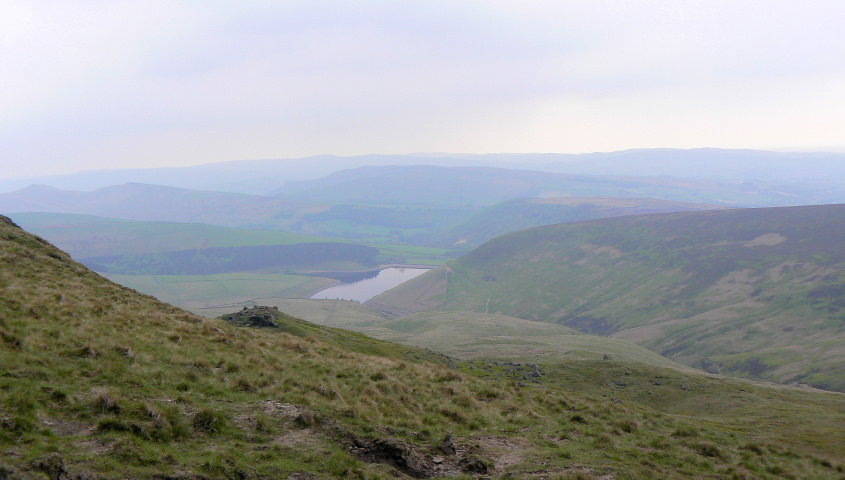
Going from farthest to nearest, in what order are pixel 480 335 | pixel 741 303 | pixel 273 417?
pixel 741 303
pixel 480 335
pixel 273 417

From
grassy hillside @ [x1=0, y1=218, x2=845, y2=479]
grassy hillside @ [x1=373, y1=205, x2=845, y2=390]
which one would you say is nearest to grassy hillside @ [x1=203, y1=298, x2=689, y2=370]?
grassy hillside @ [x1=373, y1=205, x2=845, y2=390]

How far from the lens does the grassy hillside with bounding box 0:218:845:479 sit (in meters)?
12.7

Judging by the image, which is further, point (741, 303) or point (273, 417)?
point (741, 303)

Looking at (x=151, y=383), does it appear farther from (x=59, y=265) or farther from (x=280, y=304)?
(x=280, y=304)

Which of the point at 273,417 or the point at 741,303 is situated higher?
the point at 273,417

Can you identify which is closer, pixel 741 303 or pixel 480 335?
pixel 480 335

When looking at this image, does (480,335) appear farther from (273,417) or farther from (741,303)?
(741,303)

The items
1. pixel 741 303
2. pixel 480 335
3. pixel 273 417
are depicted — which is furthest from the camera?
pixel 741 303

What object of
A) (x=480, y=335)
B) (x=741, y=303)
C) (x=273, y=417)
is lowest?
(x=741, y=303)

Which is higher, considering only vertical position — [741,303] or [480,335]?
[480,335]

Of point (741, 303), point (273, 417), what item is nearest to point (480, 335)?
point (273, 417)

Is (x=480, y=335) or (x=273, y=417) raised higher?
(x=273, y=417)

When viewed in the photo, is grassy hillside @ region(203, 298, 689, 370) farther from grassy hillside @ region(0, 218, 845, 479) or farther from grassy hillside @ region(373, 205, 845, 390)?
grassy hillside @ region(0, 218, 845, 479)

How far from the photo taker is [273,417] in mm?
16969
